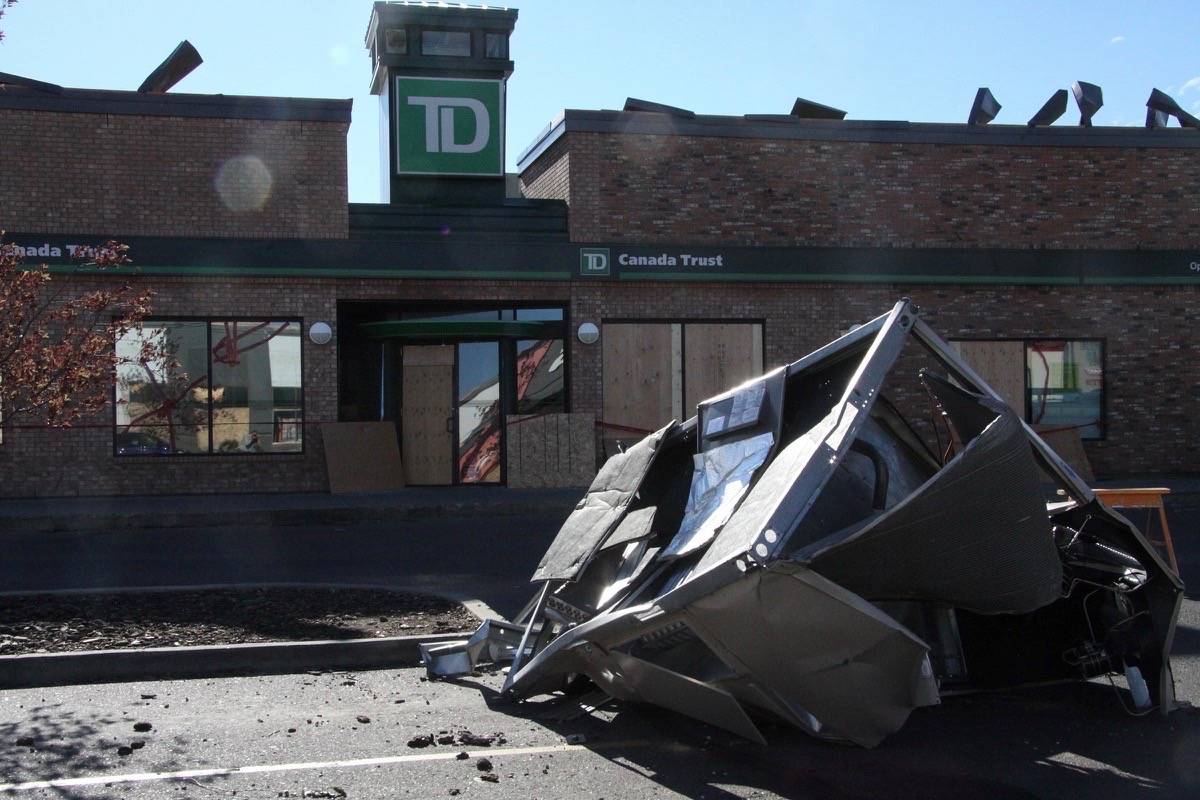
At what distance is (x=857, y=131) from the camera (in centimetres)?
2080

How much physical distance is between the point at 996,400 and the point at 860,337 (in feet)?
2.48

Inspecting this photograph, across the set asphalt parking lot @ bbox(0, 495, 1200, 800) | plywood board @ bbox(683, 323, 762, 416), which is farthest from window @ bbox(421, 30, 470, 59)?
asphalt parking lot @ bbox(0, 495, 1200, 800)

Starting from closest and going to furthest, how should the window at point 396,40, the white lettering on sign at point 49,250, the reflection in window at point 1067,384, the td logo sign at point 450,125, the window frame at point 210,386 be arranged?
the white lettering on sign at point 49,250 → the window frame at point 210,386 → the td logo sign at point 450,125 → the window at point 396,40 → the reflection in window at point 1067,384

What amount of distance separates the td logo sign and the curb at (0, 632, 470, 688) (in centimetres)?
1382

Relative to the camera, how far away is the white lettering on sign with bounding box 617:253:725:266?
65.7 feet

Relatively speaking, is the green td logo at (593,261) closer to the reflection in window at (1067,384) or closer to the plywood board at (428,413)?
the plywood board at (428,413)

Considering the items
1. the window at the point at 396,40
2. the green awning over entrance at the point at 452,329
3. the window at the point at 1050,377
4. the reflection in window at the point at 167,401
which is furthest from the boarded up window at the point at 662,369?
the reflection in window at the point at 167,401

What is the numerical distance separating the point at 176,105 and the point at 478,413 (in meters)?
6.69

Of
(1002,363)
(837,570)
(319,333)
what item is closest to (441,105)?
(319,333)

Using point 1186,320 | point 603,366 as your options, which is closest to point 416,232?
point 603,366

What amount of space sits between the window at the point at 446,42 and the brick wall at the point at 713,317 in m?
4.30

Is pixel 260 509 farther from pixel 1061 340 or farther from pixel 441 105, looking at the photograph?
pixel 1061 340

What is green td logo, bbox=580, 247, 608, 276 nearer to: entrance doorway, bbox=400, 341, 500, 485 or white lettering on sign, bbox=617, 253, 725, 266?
white lettering on sign, bbox=617, 253, 725, 266

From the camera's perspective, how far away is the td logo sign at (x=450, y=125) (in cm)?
2056
